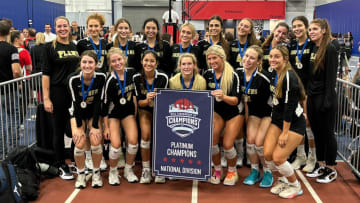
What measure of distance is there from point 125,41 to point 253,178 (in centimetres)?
256

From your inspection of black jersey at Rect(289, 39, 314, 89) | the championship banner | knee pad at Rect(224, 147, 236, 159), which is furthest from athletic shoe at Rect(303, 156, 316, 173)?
the championship banner

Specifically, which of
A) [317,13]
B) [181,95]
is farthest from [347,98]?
[317,13]

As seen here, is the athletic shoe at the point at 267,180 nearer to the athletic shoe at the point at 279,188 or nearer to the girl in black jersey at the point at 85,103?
the athletic shoe at the point at 279,188

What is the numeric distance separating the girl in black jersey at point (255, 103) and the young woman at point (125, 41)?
1.59m

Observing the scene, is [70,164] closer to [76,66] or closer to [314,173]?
[76,66]

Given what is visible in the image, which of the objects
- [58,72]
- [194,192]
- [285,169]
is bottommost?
[194,192]

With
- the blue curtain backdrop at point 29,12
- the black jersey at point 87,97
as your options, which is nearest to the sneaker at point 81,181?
the black jersey at point 87,97

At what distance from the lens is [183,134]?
13.7 feet

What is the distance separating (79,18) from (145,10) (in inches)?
175

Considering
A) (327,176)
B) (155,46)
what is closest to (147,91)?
(155,46)

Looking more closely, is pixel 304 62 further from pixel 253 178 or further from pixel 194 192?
pixel 194 192

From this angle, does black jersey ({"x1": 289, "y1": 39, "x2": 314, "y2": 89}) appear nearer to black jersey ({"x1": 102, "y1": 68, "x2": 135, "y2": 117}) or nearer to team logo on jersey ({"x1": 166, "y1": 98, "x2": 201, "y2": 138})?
team logo on jersey ({"x1": 166, "y1": 98, "x2": 201, "y2": 138})

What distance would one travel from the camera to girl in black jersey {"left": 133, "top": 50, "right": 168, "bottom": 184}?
13.8 ft

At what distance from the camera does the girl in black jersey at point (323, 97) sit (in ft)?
13.6
